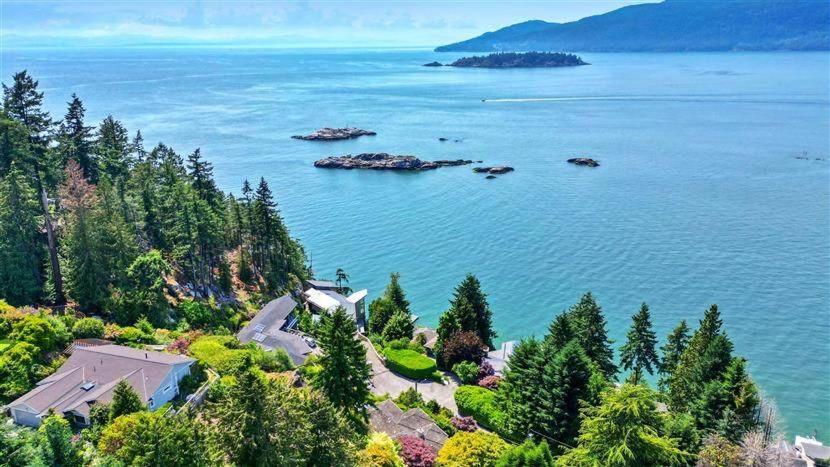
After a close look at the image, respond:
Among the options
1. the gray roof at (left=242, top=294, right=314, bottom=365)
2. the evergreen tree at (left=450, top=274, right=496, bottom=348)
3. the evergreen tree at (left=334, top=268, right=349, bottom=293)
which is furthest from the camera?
the evergreen tree at (left=334, top=268, right=349, bottom=293)

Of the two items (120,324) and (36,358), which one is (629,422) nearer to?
(36,358)

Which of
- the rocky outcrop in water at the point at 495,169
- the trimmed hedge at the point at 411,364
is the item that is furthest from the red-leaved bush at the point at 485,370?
the rocky outcrop in water at the point at 495,169

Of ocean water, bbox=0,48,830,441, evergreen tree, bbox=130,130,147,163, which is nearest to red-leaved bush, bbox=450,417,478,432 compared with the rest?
ocean water, bbox=0,48,830,441

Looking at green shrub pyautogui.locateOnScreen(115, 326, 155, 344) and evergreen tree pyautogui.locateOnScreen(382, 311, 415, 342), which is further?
evergreen tree pyautogui.locateOnScreen(382, 311, 415, 342)

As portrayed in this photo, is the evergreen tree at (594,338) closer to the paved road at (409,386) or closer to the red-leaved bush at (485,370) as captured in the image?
the red-leaved bush at (485,370)

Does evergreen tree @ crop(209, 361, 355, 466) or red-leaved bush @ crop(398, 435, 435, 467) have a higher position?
evergreen tree @ crop(209, 361, 355, 466)

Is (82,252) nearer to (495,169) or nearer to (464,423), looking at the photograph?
(464,423)

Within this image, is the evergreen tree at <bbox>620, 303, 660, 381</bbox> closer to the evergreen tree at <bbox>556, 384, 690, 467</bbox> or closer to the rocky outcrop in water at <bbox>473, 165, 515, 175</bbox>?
the evergreen tree at <bbox>556, 384, 690, 467</bbox>
